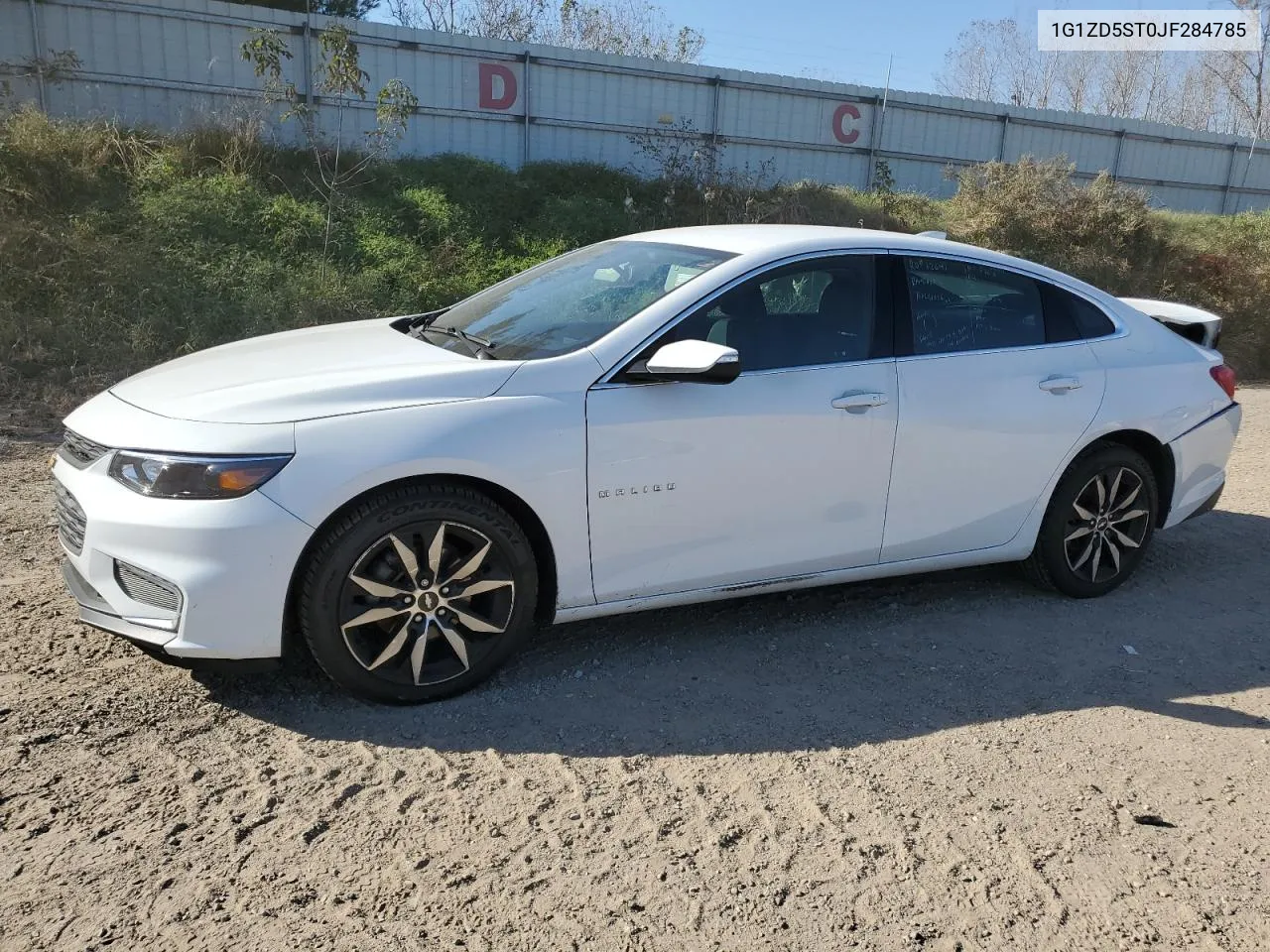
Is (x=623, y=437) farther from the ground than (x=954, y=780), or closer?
farther from the ground

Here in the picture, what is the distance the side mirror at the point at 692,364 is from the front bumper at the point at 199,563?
1.33 m

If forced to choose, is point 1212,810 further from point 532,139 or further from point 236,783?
point 532,139

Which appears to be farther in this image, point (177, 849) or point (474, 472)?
point (474, 472)

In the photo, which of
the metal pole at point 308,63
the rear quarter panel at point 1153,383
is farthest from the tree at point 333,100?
the rear quarter panel at point 1153,383

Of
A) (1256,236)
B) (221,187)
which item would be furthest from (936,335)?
(1256,236)

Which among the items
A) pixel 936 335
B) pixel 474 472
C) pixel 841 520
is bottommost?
pixel 841 520

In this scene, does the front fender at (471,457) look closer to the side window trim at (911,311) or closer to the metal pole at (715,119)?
the side window trim at (911,311)

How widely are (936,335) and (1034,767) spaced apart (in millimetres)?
1880

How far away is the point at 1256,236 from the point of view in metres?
17.7

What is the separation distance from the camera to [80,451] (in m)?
3.60

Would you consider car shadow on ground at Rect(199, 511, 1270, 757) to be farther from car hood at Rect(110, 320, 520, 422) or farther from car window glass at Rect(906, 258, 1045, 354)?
car window glass at Rect(906, 258, 1045, 354)

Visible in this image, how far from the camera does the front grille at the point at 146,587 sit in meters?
3.27

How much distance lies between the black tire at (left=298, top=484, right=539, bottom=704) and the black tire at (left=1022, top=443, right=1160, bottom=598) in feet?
8.50

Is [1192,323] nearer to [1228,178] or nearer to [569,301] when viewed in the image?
[569,301]
